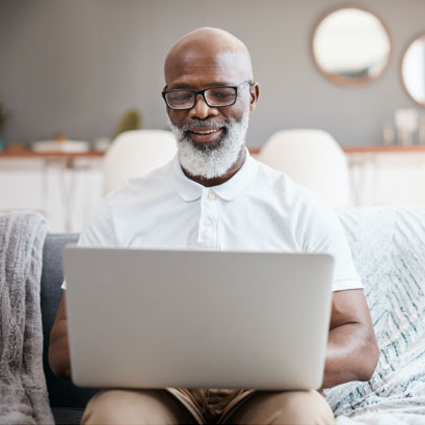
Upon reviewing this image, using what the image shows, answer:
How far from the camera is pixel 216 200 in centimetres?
149

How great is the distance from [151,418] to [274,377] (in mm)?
253

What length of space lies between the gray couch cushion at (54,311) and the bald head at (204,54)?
1.92ft

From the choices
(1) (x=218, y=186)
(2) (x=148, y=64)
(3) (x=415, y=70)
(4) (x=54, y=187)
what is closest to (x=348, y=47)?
(3) (x=415, y=70)

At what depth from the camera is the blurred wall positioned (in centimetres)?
547

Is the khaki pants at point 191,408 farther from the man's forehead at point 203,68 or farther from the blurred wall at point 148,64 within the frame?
the blurred wall at point 148,64

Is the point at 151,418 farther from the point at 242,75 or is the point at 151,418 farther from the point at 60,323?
the point at 242,75

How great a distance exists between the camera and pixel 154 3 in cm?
545

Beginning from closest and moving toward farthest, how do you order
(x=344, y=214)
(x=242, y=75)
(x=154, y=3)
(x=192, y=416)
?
(x=192, y=416) → (x=242, y=75) → (x=344, y=214) → (x=154, y=3)

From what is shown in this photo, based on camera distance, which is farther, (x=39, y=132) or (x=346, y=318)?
(x=39, y=132)

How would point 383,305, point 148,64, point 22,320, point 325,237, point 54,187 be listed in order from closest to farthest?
point 325,237 < point 22,320 < point 383,305 < point 54,187 < point 148,64

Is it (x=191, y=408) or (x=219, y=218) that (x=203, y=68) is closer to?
(x=219, y=218)

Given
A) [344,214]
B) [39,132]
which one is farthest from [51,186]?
[344,214]

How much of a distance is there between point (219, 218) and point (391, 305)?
1.97ft

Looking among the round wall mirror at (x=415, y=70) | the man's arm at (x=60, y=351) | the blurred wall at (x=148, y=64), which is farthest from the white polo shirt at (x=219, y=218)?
the round wall mirror at (x=415, y=70)
